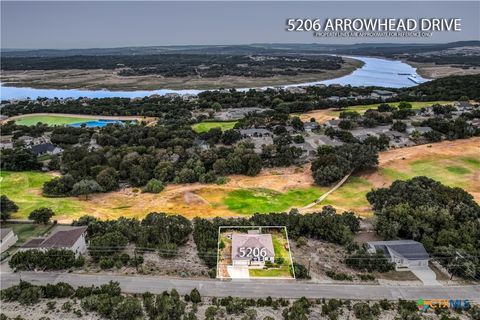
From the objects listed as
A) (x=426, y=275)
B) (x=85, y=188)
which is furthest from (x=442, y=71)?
(x=85, y=188)

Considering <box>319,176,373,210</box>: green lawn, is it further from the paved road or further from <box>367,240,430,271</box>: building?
the paved road

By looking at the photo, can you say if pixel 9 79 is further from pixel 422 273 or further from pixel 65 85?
pixel 422 273

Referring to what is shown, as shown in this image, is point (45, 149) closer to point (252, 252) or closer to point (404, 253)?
point (252, 252)

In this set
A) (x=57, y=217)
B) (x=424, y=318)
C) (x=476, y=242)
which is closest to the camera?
(x=424, y=318)

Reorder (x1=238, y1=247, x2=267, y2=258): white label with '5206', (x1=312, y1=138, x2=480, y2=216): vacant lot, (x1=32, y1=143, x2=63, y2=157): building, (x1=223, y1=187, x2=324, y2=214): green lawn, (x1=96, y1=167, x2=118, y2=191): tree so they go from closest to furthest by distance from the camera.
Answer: (x1=238, y1=247, x2=267, y2=258): white label with '5206'
(x1=223, y1=187, x2=324, y2=214): green lawn
(x1=312, y1=138, x2=480, y2=216): vacant lot
(x1=96, y1=167, x2=118, y2=191): tree
(x1=32, y1=143, x2=63, y2=157): building

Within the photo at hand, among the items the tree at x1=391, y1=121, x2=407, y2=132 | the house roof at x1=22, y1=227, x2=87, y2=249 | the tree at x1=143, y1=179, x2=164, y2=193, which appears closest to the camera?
the house roof at x1=22, y1=227, x2=87, y2=249

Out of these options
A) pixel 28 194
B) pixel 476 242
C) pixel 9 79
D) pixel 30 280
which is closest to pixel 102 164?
pixel 28 194

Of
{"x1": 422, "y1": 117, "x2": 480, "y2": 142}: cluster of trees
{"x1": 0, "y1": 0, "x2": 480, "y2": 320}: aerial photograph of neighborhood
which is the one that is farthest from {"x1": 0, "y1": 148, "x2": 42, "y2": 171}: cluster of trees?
{"x1": 422, "y1": 117, "x2": 480, "y2": 142}: cluster of trees
